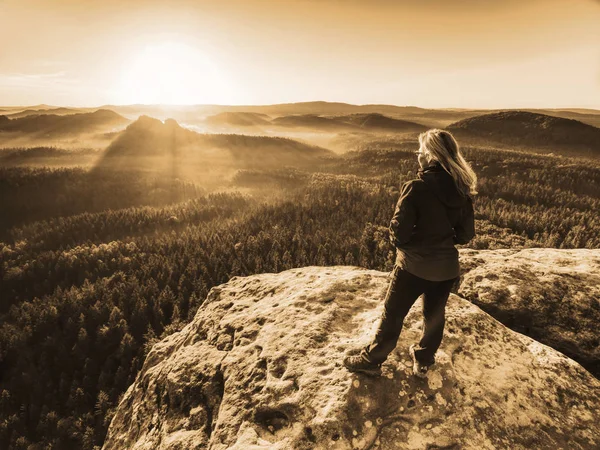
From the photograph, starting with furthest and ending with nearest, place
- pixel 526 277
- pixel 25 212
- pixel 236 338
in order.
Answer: pixel 25 212, pixel 526 277, pixel 236 338

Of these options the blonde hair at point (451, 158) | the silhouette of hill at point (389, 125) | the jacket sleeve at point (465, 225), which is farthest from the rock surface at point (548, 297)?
the silhouette of hill at point (389, 125)

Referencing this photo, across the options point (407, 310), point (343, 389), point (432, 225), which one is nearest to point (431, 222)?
point (432, 225)

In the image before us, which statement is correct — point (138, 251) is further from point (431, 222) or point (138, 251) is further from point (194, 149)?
point (194, 149)

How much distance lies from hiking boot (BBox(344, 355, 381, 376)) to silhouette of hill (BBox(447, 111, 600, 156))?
208ft

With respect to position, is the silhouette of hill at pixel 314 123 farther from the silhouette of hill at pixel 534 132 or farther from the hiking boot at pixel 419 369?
the hiking boot at pixel 419 369

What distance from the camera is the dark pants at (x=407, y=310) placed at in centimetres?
357

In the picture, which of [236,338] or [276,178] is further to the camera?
[276,178]

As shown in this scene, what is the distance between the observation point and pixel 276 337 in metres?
5.05

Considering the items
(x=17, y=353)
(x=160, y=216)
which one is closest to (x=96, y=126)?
(x=160, y=216)

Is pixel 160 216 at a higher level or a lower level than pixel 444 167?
lower

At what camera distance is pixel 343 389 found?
12.8ft

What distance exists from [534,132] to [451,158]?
77.4 metres

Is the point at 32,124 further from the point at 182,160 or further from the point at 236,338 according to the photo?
the point at 236,338

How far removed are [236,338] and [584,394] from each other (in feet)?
17.3
